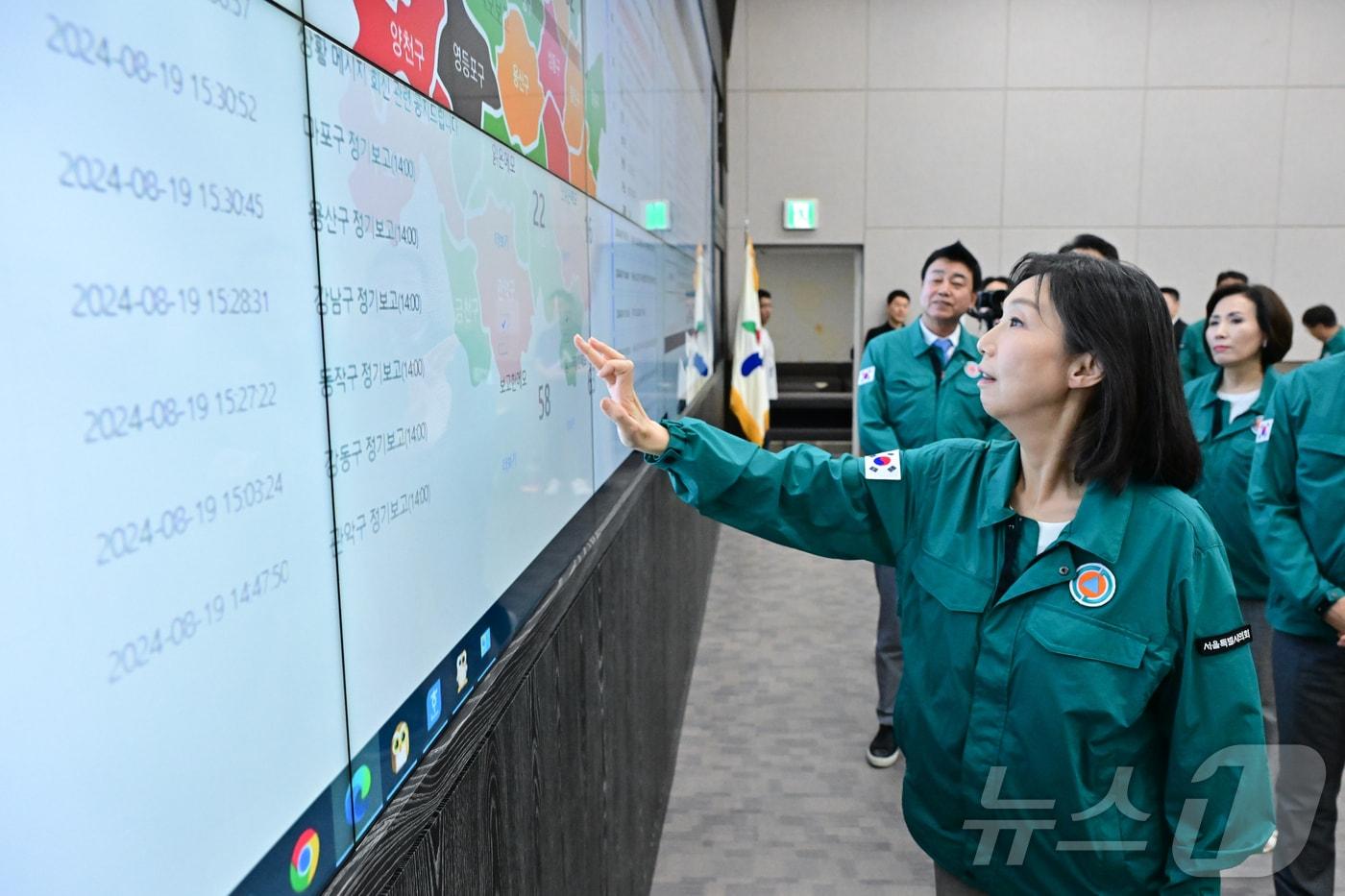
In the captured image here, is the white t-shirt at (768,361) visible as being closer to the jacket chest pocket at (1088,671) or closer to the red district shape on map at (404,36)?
the jacket chest pocket at (1088,671)

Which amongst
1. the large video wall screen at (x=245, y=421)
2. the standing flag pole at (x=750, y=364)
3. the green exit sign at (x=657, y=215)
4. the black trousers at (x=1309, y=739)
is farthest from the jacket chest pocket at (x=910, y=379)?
the standing flag pole at (x=750, y=364)

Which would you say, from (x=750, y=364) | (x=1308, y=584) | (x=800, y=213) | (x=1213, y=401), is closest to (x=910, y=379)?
(x=1213, y=401)

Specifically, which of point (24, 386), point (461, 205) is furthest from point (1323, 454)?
point (24, 386)

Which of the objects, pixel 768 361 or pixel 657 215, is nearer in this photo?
pixel 657 215

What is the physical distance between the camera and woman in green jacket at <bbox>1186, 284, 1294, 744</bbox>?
2725 mm

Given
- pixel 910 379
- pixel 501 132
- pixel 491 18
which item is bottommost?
pixel 910 379

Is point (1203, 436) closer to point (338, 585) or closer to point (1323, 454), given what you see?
point (1323, 454)

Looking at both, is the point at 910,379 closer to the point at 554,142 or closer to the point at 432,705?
the point at 554,142

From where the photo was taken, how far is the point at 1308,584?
198cm

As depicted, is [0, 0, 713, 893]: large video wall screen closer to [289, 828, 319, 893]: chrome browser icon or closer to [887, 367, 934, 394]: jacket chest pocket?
[289, 828, 319, 893]: chrome browser icon

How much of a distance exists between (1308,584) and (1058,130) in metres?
6.92

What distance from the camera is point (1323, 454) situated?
2.00 metres


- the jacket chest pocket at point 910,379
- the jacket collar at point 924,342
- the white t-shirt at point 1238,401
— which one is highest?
the jacket collar at point 924,342

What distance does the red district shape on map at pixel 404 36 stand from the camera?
0.76 m
